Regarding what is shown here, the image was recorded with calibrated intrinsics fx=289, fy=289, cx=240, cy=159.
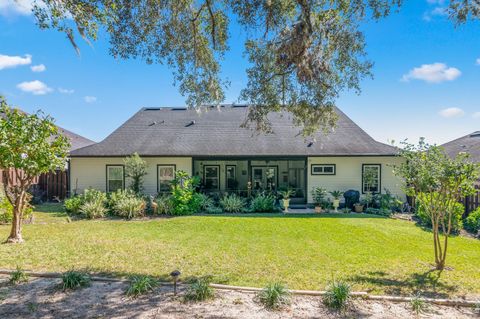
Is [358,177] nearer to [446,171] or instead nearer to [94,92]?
[446,171]

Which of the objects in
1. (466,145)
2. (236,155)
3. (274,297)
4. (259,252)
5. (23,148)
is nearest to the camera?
(274,297)

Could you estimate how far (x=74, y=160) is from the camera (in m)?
15.2

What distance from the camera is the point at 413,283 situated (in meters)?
5.06

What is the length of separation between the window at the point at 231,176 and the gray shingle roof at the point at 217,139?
3.31 metres

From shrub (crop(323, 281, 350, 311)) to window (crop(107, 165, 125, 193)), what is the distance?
43.6 feet

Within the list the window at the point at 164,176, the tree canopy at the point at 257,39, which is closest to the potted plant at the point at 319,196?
the tree canopy at the point at 257,39

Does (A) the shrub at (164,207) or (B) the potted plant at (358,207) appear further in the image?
(B) the potted plant at (358,207)

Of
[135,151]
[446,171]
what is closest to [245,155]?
[135,151]

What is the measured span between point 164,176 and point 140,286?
11069 millimetres

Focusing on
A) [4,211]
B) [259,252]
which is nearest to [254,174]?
[259,252]

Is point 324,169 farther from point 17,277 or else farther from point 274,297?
point 17,277

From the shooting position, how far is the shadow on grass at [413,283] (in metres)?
4.64

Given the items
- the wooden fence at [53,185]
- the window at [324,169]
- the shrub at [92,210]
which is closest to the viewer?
the shrub at [92,210]

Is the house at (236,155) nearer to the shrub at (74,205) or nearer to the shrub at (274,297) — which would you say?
the shrub at (74,205)
